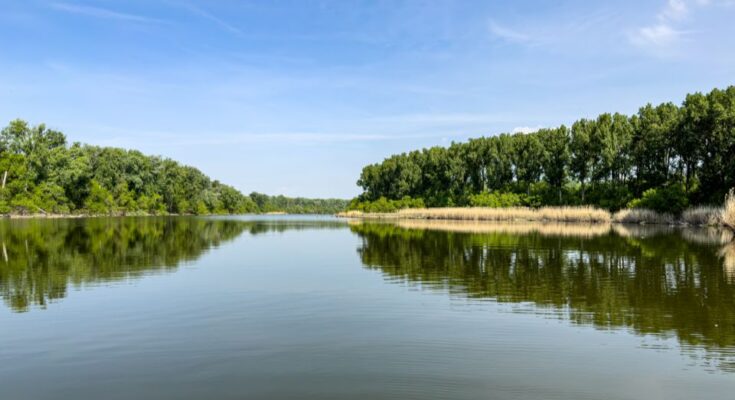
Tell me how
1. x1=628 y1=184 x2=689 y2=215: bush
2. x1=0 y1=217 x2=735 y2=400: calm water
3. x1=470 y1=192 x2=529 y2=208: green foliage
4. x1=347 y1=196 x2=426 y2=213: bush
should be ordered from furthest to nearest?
x1=347 y1=196 x2=426 y2=213: bush < x1=470 y1=192 x2=529 y2=208: green foliage < x1=628 y1=184 x2=689 y2=215: bush < x1=0 y1=217 x2=735 y2=400: calm water

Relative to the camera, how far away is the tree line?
52531mm

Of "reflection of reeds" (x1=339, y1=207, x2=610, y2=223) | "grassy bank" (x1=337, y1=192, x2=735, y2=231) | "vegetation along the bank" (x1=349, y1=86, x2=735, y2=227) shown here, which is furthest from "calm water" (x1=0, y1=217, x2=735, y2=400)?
"reflection of reeds" (x1=339, y1=207, x2=610, y2=223)

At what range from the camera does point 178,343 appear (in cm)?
925

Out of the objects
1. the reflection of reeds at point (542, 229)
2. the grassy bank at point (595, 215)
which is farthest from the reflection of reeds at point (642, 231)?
the grassy bank at point (595, 215)

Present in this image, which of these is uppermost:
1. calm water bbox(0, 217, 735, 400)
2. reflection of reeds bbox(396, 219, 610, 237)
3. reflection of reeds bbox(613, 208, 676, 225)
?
reflection of reeds bbox(613, 208, 676, 225)

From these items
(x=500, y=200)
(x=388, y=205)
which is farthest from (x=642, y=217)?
(x=388, y=205)

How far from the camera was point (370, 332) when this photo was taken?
10172 mm

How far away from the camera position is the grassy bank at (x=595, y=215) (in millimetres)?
44766

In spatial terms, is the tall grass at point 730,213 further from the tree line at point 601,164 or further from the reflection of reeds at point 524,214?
the reflection of reeds at point 524,214

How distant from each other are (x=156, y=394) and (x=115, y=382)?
3.05 feet

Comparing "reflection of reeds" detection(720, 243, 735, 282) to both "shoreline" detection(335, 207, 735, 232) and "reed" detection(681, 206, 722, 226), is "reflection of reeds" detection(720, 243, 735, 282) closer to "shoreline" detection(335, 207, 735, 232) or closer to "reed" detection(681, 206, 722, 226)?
"shoreline" detection(335, 207, 735, 232)

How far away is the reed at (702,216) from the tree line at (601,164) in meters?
3.01

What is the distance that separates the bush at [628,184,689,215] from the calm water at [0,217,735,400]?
134 ft

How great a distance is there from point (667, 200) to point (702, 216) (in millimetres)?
8126
